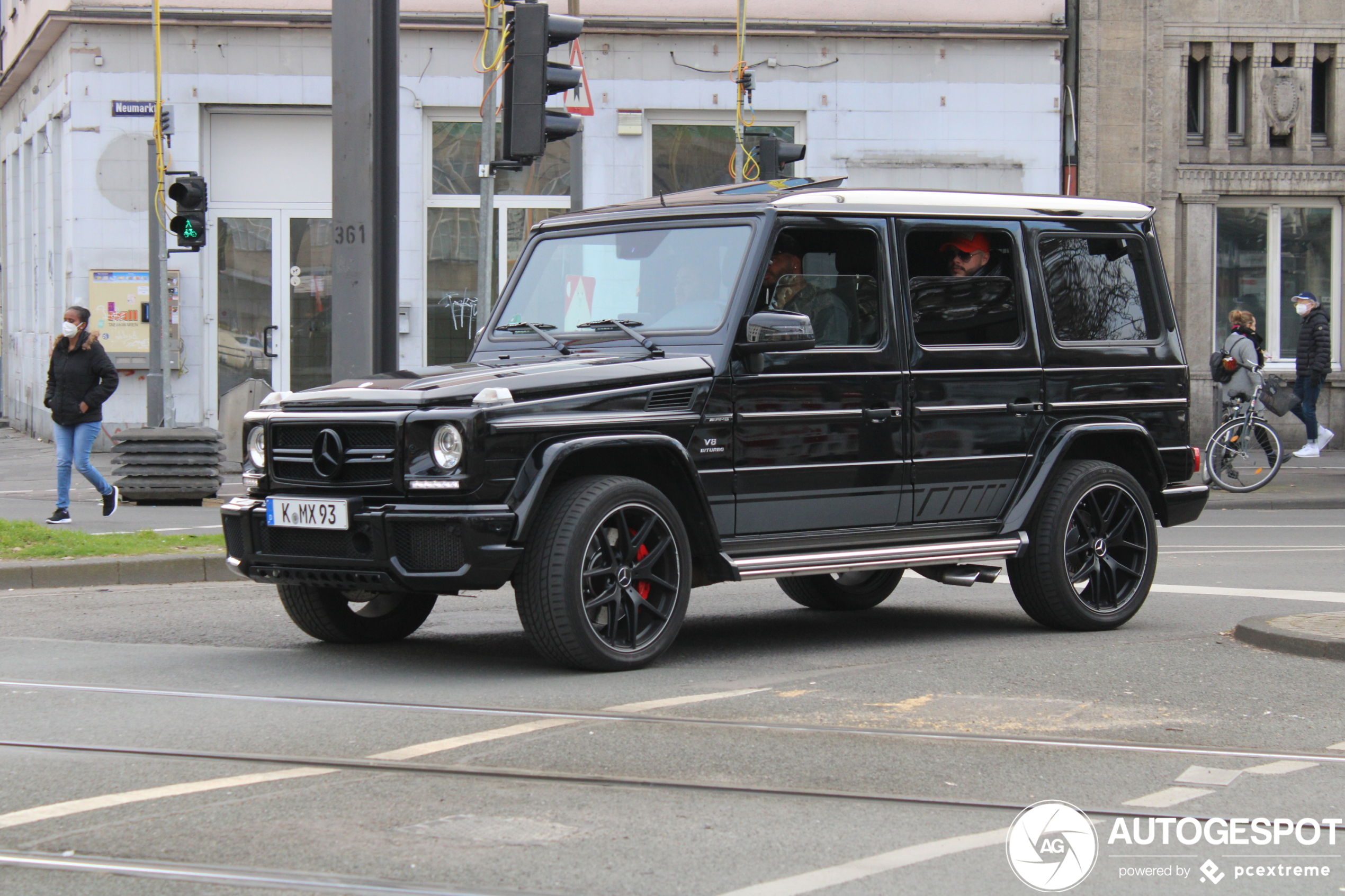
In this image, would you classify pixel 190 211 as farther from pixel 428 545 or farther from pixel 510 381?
pixel 428 545

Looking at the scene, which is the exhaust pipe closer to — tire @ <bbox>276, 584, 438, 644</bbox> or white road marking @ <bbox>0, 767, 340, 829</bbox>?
tire @ <bbox>276, 584, 438, 644</bbox>

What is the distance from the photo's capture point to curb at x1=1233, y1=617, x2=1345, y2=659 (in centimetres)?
753

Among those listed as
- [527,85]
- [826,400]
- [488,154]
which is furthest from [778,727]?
[488,154]

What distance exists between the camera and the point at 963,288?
27.3ft

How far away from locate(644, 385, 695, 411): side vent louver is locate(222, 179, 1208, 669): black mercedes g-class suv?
0.02 metres

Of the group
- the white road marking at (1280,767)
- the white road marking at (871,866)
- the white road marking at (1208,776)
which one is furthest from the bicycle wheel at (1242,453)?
the white road marking at (871,866)

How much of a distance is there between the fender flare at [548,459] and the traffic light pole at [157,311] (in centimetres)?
1496

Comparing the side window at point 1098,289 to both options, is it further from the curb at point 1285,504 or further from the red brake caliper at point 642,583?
the curb at point 1285,504

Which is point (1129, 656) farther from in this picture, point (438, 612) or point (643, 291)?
point (438, 612)

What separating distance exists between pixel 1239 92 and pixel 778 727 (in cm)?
2119

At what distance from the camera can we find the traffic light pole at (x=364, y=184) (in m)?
11.2

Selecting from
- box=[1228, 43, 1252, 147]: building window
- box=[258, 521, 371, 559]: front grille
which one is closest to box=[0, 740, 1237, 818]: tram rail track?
box=[258, 521, 371, 559]: front grille

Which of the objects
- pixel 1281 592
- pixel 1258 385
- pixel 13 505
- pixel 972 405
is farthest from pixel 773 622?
pixel 1258 385

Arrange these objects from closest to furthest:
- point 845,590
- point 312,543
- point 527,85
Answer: point 312,543 < point 845,590 < point 527,85
